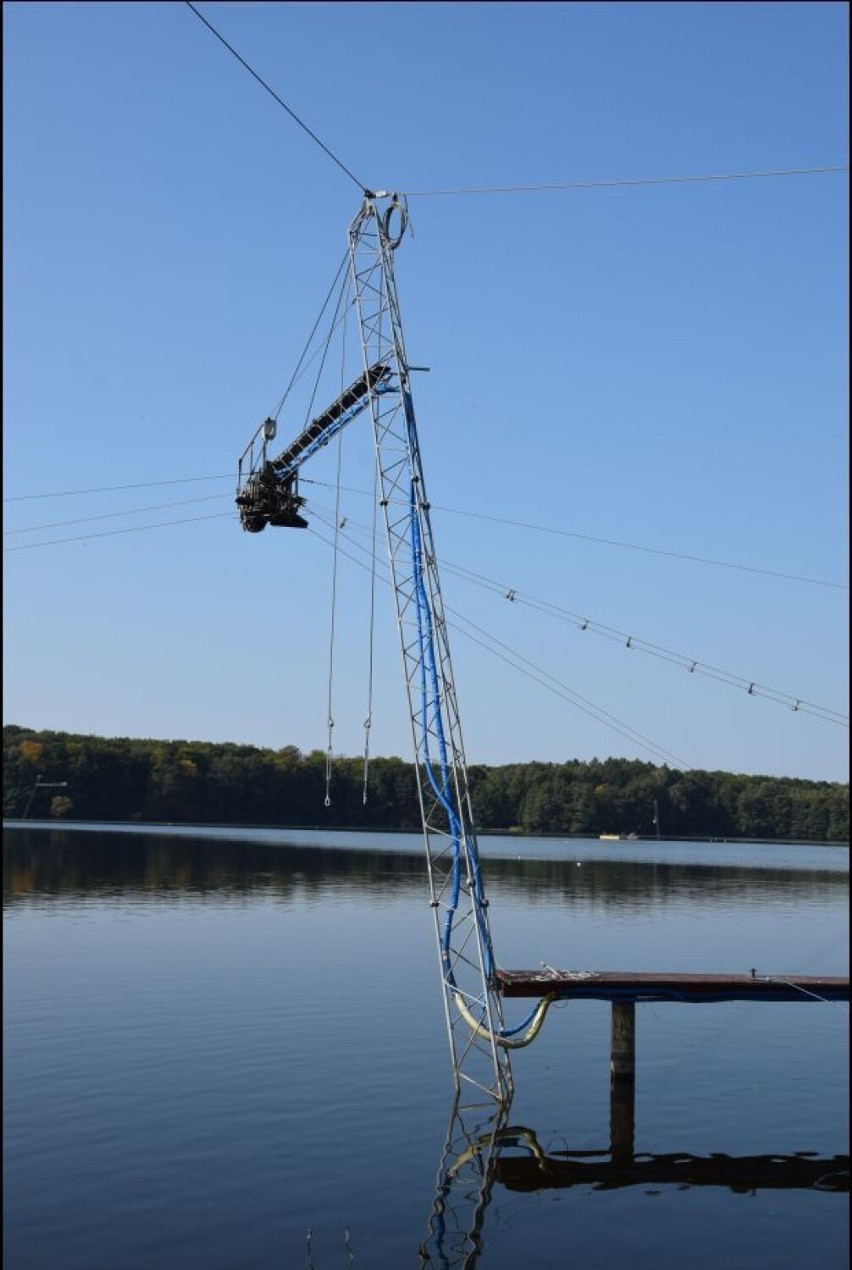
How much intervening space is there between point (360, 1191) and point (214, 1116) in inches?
195

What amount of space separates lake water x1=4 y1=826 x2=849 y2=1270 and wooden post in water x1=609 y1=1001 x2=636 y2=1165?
345 mm

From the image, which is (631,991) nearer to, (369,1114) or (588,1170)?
(588,1170)

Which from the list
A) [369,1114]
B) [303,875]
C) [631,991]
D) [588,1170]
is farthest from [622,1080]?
[303,875]

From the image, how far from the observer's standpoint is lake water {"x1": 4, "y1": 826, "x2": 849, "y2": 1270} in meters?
19.2

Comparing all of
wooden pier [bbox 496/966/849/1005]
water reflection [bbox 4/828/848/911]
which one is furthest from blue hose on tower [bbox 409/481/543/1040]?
water reflection [bbox 4/828/848/911]

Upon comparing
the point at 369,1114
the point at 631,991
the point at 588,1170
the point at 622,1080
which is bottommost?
the point at 588,1170

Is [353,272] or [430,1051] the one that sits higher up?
[353,272]

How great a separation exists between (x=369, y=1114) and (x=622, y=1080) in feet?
17.6

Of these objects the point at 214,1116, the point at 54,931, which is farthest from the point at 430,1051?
the point at 54,931

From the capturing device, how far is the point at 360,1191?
21031 mm

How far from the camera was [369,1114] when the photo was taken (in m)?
25.7

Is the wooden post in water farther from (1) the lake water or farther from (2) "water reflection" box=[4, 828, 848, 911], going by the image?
(2) "water reflection" box=[4, 828, 848, 911]

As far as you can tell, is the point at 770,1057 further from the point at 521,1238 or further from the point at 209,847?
the point at 209,847

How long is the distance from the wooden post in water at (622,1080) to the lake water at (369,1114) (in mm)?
345
